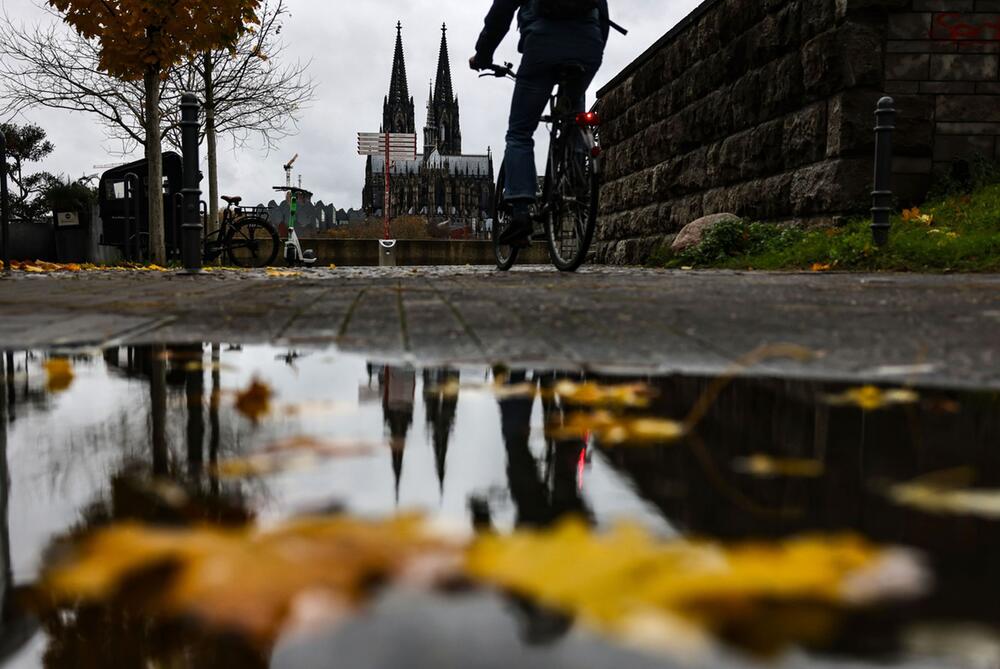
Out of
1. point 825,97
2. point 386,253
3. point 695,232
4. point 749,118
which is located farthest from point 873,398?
point 386,253

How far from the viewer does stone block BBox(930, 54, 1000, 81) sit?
7688 millimetres

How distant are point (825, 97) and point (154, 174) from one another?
36.1 feet

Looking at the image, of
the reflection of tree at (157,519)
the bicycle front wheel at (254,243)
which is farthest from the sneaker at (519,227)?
the bicycle front wheel at (254,243)

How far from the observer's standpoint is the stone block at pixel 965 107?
25.4 feet

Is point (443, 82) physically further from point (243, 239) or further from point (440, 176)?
point (243, 239)

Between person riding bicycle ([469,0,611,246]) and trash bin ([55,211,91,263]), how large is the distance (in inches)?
569

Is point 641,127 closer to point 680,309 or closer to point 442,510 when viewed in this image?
point 680,309

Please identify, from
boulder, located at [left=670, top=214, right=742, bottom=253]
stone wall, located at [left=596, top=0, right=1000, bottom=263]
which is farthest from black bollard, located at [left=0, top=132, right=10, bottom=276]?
stone wall, located at [left=596, top=0, right=1000, bottom=263]

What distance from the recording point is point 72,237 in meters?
18.2

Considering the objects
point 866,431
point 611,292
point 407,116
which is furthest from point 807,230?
point 407,116

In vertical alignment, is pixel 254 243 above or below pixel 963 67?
below

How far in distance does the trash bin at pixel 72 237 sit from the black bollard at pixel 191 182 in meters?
11.9

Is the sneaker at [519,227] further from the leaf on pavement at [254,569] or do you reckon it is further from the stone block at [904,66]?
the leaf on pavement at [254,569]

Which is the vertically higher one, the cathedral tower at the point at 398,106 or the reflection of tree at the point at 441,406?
the cathedral tower at the point at 398,106
